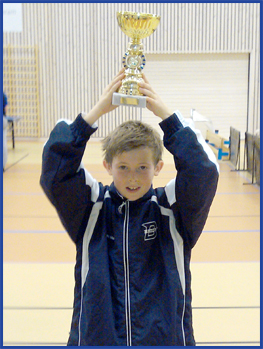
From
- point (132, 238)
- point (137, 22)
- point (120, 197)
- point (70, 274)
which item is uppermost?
point (137, 22)

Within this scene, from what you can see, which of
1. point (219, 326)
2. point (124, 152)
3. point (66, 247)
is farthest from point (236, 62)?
point (124, 152)

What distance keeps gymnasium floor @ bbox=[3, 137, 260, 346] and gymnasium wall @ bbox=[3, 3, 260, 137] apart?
7.01m

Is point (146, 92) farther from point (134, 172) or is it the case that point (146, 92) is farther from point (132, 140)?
point (134, 172)

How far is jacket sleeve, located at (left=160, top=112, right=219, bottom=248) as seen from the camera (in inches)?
64.2

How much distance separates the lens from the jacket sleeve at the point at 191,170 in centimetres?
163

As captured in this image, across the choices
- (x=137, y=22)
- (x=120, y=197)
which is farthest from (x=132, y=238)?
(x=137, y=22)

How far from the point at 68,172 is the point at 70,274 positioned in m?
2.65

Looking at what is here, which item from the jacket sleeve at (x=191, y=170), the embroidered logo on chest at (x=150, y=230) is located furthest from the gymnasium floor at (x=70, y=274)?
the jacket sleeve at (x=191, y=170)

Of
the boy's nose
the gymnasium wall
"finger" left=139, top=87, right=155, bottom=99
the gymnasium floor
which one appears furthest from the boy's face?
the gymnasium wall

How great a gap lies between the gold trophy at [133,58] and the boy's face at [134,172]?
0.21 meters

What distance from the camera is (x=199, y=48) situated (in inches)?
531

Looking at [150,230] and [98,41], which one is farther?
[98,41]

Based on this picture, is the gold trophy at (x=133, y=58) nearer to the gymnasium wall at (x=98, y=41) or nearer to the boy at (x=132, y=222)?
the boy at (x=132, y=222)

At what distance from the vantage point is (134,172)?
1776 mm
